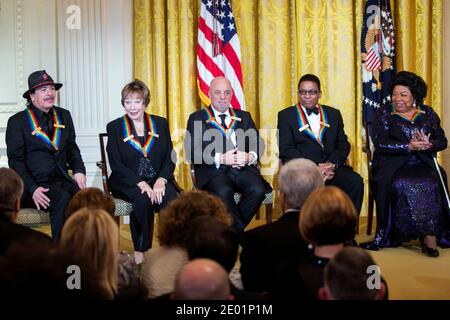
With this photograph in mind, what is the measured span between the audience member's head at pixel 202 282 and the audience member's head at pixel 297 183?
142cm

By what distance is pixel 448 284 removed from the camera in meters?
4.66

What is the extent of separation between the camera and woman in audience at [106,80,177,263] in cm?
541

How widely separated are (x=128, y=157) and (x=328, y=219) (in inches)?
128

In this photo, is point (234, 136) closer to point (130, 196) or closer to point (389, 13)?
point (130, 196)

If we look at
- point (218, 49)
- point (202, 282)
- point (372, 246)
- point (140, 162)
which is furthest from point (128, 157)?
point (202, 282)

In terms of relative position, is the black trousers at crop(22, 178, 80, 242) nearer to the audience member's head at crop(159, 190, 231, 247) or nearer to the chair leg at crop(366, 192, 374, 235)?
the audience member's head at crop(159, 190, 231, 247)

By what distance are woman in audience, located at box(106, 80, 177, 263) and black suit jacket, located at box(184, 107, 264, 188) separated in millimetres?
206

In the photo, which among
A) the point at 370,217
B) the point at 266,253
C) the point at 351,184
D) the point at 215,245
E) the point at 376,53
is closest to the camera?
the point at 215,245

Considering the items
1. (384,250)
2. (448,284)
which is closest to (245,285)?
(448,284)

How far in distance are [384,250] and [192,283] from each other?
4.00 meters

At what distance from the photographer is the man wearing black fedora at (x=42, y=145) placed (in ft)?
17.6

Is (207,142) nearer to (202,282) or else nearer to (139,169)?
(139,169)

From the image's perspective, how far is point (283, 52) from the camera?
7.05 metres

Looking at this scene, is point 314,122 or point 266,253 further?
point 314,122
